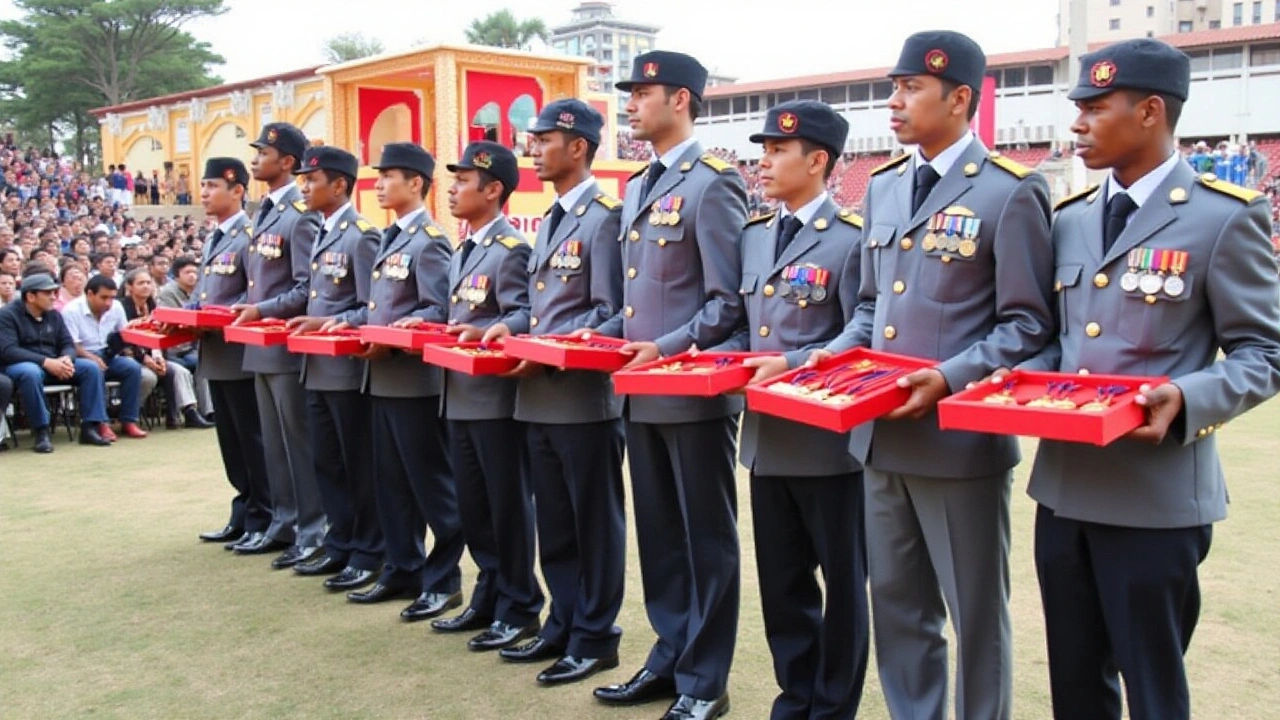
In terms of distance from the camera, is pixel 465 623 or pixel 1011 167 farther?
pixel 465 623

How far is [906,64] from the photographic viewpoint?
9.75ft

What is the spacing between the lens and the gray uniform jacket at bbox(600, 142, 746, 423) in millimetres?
3662

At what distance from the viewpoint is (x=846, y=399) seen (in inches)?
104

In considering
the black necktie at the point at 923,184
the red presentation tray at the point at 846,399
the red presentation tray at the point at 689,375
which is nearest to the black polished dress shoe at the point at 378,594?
the red presentation tray at the point at 689,375

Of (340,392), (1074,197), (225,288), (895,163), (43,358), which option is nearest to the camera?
(1074,197)

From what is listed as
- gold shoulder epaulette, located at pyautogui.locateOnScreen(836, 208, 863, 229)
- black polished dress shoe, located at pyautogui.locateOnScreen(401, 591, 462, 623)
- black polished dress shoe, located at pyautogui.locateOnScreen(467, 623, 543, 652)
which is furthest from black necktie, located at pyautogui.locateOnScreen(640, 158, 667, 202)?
black polished dress shoe, located at pyautogui.locateOnScreen(401, 591, 462, 623)

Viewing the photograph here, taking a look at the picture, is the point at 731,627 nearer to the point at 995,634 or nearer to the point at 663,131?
the point at 995,634

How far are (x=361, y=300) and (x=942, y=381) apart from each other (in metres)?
3.26

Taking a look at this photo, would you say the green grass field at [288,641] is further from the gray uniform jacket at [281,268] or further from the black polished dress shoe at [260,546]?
the gray uniform jacket at [281,268]

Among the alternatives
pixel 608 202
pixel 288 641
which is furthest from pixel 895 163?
pixel 288 641

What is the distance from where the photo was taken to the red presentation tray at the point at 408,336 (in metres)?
4.41

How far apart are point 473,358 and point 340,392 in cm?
155

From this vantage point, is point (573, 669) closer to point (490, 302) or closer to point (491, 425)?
point (491, 425)

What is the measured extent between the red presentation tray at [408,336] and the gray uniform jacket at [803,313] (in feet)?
4.64
